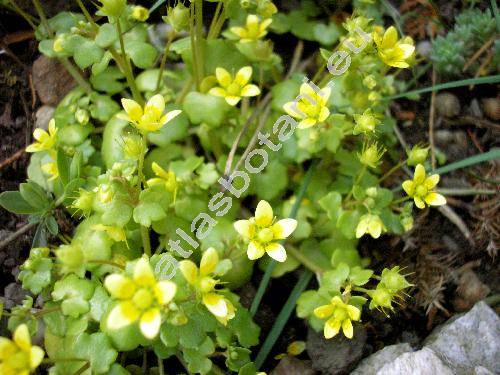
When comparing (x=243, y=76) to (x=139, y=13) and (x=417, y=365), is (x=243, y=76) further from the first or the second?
(x=417, y=365)

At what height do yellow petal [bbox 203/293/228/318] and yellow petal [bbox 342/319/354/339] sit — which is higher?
yellow petal [bbox 203/293/228/318]

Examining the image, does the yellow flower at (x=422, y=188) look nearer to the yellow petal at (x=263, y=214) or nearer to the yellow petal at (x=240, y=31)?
the yellow petal at (x=263, y=214)

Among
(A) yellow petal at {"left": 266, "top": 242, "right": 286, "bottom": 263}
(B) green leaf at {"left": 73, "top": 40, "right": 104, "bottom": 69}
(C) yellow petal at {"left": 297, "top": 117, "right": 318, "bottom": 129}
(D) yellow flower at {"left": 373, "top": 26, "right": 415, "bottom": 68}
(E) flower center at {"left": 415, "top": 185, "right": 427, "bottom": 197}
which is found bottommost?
(E) flower center at {"left": 415, "top": 185, "right": 427, "bottom": 197}

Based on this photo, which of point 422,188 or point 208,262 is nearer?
point 208,262

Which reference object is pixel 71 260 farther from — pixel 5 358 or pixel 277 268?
pixel 277 268

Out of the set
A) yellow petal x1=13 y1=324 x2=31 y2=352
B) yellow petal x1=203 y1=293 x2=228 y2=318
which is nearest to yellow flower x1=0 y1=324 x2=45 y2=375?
yellow petal x1=13 y1=324 x2=31 y2=352

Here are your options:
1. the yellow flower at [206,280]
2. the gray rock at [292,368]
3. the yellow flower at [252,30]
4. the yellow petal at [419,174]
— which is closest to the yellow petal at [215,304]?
the yellow flower at [206,280]

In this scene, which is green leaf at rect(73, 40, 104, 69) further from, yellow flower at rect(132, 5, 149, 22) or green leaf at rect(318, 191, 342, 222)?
green leaf at rect(318, 191, 342, 222)

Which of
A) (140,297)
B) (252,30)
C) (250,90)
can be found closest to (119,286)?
(140,297)
